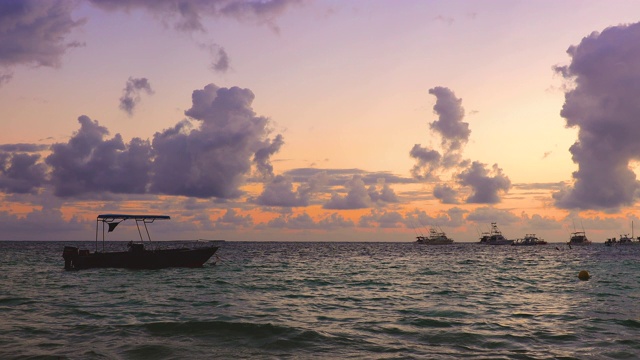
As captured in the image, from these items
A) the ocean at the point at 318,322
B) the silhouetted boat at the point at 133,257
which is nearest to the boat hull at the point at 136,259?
the silhouetted boat at the point at 133,257

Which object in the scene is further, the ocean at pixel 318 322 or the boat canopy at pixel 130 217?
the boat canopy at pixel 130 217

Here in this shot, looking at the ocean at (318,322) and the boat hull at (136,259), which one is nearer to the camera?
the ocean at (318,322)

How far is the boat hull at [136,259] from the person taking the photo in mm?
53375

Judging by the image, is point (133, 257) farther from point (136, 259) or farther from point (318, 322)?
point (318, 322)

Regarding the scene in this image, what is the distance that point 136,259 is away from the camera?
176 ft

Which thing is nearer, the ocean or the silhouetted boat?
the ocean

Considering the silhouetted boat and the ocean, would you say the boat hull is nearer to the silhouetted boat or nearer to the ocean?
the silhouetted boat

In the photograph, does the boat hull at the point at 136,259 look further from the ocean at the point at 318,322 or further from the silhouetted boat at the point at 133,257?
the ocean at the point at 318,322

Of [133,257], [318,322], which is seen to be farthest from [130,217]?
[318,322]

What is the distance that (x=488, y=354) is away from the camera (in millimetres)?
16641

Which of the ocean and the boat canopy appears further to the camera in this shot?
the boat canopy

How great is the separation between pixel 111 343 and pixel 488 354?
1319 centimetres

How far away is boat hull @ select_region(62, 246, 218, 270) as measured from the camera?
175 ft

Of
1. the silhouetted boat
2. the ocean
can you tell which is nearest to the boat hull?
the silhouetted boat
